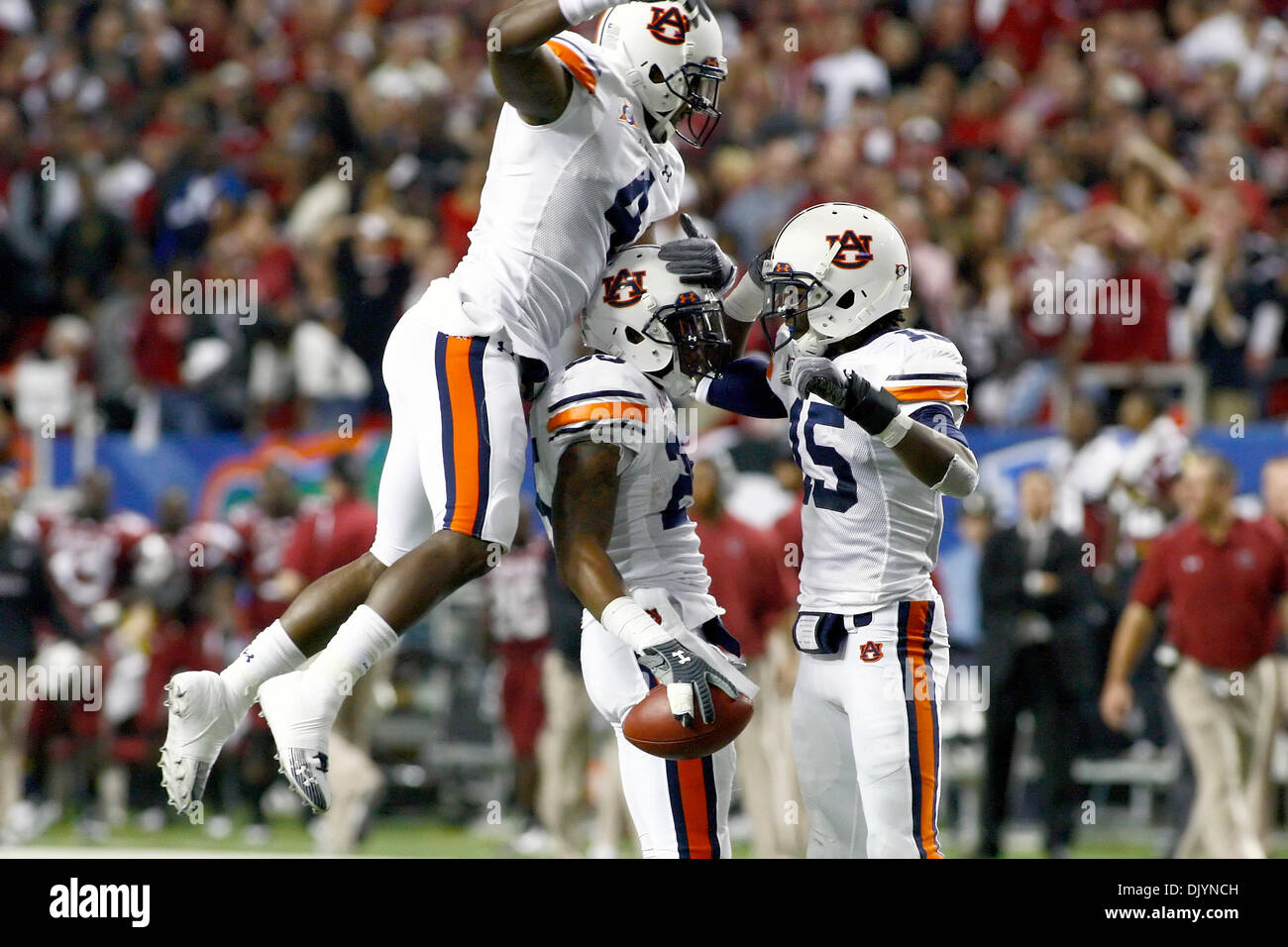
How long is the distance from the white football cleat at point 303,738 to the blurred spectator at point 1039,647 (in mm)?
5227

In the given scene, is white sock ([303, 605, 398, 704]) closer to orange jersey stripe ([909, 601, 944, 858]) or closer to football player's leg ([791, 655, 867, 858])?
football player's leg ([791, 655, 867, 858])

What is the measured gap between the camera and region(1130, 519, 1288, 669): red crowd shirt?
28.7 feet

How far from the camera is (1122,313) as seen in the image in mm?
10672

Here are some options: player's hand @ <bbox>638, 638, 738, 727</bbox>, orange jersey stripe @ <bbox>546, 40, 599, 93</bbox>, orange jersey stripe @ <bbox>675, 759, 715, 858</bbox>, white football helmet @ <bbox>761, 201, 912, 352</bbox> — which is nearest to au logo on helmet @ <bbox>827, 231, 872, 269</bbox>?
white football helmet @ <bbox>761, 201, 912, 352</bbox>

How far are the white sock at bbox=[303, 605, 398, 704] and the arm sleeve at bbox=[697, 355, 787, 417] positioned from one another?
1.29 metres

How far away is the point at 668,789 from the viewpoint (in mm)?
4977

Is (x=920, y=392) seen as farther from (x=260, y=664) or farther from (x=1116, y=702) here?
(x=1116, y=702)

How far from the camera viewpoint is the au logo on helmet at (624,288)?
508cm

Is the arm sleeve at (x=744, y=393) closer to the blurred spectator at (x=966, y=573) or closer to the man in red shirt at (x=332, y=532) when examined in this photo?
the man in red shirt at (x=332, y=532)

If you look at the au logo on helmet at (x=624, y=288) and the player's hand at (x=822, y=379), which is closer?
the player's hand at (x=822, y=379)

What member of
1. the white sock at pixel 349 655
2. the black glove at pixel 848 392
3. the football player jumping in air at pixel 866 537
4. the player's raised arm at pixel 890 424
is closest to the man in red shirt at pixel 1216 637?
the football player jumping in air at pixel 866 537
